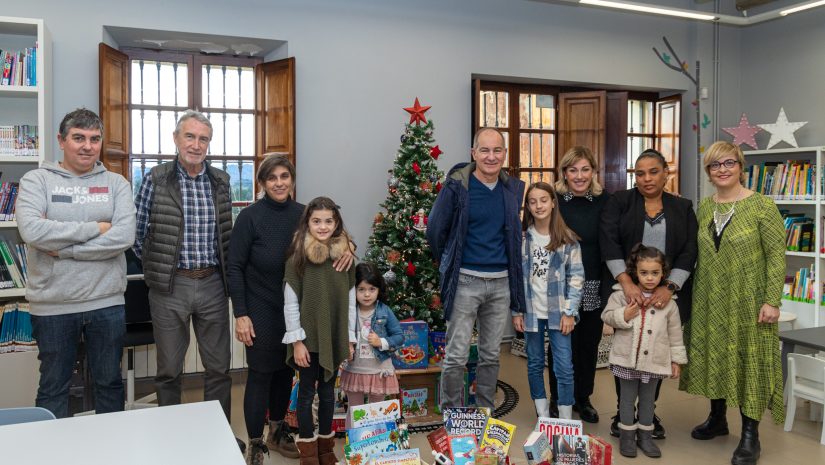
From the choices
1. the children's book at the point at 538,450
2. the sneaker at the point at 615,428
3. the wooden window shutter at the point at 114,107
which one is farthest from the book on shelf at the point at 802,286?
the wooden window shutter at the point at 114,107

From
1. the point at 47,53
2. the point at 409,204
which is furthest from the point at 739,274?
the point at 47,53

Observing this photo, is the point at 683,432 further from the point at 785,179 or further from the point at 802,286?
the point at 785,179

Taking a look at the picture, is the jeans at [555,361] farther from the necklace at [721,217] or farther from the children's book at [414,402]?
the necklace at [721,217]

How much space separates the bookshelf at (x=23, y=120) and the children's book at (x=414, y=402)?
7.15ft

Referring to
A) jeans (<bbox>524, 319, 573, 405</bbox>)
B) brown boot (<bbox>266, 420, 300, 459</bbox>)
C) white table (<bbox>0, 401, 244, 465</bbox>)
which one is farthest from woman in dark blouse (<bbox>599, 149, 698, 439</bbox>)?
white table (<bbox>0, 401, 244, 465</bbox>)

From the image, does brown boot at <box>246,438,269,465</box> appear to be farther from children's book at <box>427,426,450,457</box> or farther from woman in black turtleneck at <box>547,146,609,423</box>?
woman in black turtleneck at <box>547,146,609,423</box>

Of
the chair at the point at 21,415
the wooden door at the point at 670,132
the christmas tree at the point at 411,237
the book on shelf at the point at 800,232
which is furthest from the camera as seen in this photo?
the wooden door at the point at 670,132

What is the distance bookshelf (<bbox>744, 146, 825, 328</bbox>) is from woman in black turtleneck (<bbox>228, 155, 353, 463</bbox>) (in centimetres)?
420

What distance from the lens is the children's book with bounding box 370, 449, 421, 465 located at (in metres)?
2.38

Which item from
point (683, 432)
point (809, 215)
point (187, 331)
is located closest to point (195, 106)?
point (187, 331)

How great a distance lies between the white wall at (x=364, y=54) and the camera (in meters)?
4.32

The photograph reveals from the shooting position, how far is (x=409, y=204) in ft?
14.4

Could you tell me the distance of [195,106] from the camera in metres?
4.88

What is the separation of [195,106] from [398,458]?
3.50 metres
